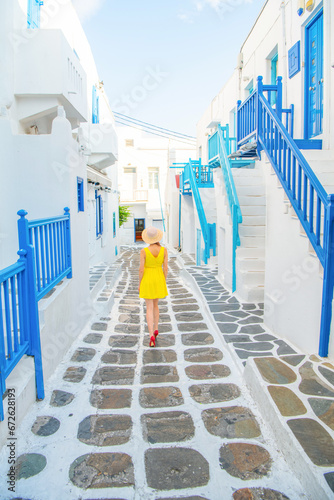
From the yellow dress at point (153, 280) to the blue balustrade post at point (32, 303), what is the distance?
1.64 meters

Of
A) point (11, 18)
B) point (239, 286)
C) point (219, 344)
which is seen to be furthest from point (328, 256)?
point (11, 18)

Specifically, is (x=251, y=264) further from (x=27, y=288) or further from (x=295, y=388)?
(x=27, y=288)

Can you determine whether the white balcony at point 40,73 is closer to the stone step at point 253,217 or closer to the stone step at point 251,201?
the stone step at point 251,201

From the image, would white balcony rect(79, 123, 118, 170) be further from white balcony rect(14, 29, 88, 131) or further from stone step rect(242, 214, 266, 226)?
stone step rect(242, 214, 266, 226)

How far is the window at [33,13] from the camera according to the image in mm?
6125

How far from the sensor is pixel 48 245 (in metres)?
3.97

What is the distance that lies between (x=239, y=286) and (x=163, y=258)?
2386 millimetres

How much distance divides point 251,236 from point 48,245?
406 centimetres

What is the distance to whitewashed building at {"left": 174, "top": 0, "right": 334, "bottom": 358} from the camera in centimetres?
372

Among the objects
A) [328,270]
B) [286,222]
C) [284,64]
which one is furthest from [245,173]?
[328,270]

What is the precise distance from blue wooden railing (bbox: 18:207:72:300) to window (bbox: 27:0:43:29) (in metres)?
3.81

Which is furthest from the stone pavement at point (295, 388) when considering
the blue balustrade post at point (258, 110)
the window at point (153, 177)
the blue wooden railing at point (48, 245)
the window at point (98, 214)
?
the window at point (153, 177)

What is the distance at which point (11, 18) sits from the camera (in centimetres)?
550

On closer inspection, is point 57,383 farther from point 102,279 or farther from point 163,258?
point 102,279
